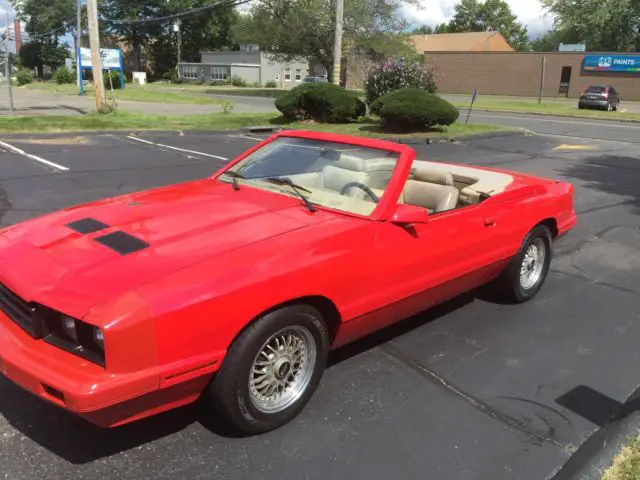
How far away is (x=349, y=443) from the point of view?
2820 millimetres

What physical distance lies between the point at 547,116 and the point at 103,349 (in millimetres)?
29095

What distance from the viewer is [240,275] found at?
2553 mm

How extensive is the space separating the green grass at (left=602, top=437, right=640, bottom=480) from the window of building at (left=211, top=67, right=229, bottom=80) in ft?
232

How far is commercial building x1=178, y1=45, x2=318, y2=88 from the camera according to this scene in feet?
220

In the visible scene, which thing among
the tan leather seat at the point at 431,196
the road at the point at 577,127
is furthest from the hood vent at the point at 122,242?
the road at the point at 577,127

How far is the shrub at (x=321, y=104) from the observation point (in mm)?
18422

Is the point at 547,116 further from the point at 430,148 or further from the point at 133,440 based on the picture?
the point at 133,440

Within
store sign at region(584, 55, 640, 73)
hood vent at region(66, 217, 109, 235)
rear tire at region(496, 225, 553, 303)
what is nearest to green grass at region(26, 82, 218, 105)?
rear tire at region(496, 225, 553, 303)

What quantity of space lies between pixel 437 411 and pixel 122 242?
6.39ft

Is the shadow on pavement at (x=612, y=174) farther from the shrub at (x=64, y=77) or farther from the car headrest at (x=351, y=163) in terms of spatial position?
the shrub at (x=64, y=77)

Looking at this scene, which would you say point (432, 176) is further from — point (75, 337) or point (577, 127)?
point (577, 127)

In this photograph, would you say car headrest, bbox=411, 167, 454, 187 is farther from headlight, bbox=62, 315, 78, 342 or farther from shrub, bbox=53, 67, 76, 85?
shrub, bbox=53, 67, 76, 85

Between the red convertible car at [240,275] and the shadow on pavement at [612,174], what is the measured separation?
6.07 meters

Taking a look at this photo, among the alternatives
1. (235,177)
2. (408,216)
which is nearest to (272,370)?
(408,216)
